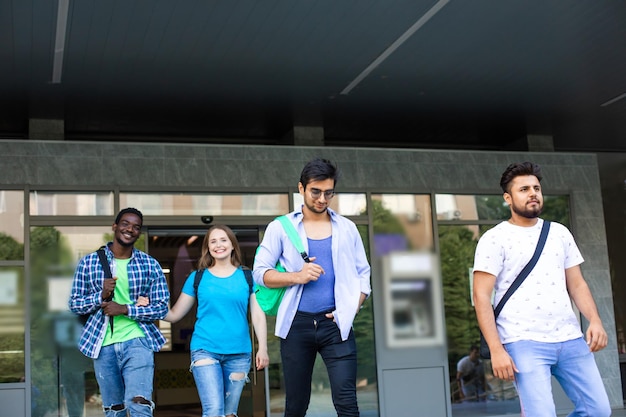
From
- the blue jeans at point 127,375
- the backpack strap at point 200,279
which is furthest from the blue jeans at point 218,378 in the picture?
the backpack strap at point 200,279

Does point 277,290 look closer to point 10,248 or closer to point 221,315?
point 221,315

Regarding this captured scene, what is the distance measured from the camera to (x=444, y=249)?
31.4 ft

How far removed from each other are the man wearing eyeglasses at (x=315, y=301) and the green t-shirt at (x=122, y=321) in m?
1.16

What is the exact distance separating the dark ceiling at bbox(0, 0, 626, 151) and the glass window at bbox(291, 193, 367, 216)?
972mm

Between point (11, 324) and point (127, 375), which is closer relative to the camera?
point (127, 375)

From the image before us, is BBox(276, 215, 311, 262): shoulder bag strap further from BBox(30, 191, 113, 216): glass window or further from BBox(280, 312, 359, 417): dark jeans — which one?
BBox(30, 191, 113, 216): glass window

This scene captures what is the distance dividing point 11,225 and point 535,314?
19.7 ft

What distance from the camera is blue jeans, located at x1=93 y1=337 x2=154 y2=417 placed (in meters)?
5.02

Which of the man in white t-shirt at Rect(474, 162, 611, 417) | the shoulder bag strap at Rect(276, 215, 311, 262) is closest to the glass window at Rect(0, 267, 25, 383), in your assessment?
the shoulder bag strap at Rect(276, 215, 311, 262)

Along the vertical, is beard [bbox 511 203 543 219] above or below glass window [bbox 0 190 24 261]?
below

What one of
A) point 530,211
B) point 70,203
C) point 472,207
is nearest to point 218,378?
point 530,211

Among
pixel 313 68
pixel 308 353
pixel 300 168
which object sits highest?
pixel 313 68

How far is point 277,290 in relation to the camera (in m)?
4.32

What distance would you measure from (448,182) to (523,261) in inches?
227
